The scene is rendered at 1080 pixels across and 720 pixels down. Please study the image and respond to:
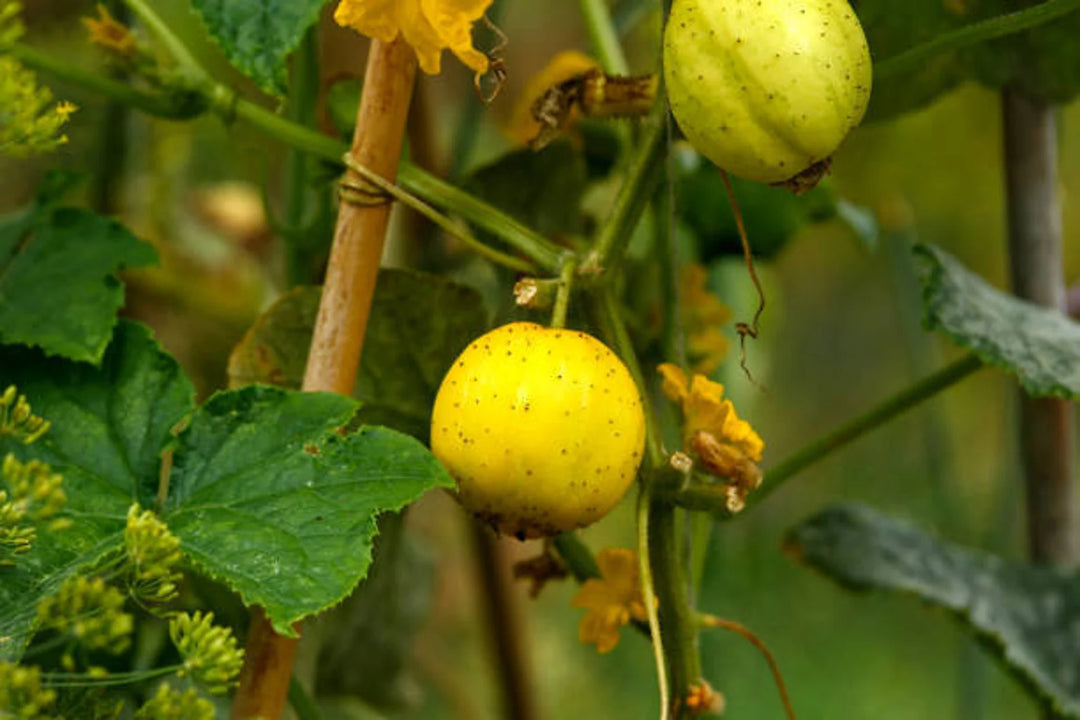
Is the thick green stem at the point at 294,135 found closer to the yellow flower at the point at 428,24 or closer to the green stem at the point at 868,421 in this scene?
the yellow flower at the point at 428,24

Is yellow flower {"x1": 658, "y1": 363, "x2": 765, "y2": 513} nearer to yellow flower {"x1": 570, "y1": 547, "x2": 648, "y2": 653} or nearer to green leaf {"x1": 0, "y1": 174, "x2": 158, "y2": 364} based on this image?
yellow flower {"x1": 570, "y1": 547, "x2": 648, "y2": 653}

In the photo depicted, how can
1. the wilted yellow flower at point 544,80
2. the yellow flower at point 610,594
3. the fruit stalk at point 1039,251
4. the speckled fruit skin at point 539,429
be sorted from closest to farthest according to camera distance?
the speckled fruit skin at point 539,429 → the yellow flower at point 610,594 → the wilted yellow flower at point 544,80 → the fruit stalk at point 1039,251

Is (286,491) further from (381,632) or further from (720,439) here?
(381,632)

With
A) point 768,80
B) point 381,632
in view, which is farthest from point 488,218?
point 381,632

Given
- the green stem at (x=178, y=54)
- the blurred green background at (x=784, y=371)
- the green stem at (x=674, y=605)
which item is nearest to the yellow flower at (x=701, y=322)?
the blurred green background at (x=784, y=371)

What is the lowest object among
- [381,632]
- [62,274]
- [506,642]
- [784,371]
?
[784,371]
